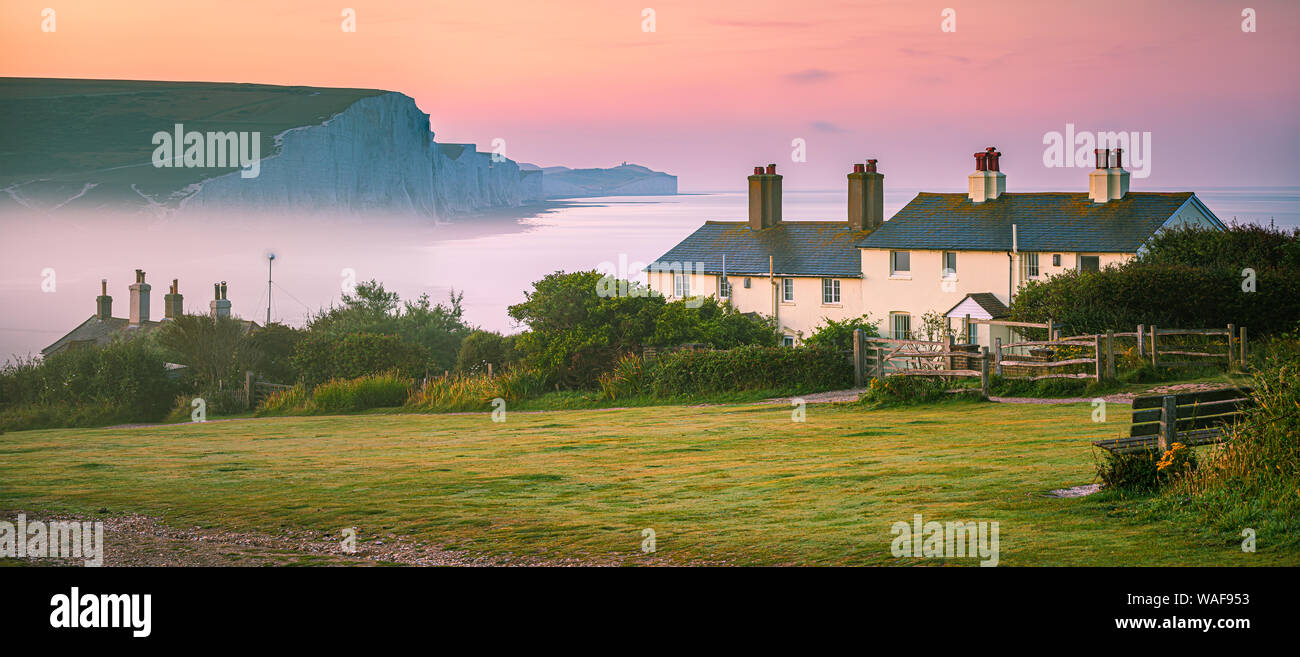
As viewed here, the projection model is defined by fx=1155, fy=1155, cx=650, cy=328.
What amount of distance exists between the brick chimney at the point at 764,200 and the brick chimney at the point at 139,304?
31034 mm

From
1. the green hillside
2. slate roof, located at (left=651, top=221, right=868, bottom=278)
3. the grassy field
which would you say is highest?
the green hillside

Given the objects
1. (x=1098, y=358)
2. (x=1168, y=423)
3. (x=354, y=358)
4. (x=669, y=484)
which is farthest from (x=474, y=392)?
(x=1168, y=423)

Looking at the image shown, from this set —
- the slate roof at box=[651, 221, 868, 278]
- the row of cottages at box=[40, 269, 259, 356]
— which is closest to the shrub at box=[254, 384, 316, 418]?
the row of cottages at box=[40, 269, 259, 356]

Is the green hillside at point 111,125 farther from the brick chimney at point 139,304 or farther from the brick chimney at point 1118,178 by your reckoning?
the brick chimney at point 1118,178

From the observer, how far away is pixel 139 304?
58.4m

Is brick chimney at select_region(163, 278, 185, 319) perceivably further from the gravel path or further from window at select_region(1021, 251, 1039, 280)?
the gravel path

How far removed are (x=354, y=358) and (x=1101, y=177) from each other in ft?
104

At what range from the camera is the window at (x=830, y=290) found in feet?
179

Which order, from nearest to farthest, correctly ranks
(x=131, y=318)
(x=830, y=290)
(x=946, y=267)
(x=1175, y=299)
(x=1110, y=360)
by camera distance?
1. (x=1110, y=360)
2. (x=1175, y=299)
3. (x=946, y=267)
4. (x=830, y=290)
5. (x=131, y=318)

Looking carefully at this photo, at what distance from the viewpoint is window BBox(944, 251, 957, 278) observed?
50.7 meters

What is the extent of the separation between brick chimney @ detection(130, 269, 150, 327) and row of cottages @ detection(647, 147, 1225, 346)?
84.2 feet

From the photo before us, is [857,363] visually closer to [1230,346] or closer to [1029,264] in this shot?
[1230,346]
